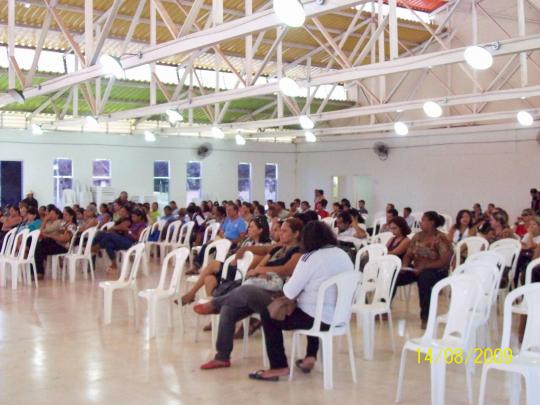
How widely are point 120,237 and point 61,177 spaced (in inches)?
269

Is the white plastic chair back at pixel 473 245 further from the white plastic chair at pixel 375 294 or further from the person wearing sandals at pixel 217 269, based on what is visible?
the person wearing sandals at pixel 217 269

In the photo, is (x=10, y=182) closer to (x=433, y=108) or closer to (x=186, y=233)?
(x=186, y=233)

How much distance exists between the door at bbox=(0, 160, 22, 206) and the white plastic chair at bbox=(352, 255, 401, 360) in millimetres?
11677

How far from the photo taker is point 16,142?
15695 mm

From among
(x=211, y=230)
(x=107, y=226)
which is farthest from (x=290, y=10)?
(x=107, y=226)

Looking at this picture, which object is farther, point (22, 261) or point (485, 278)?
point (22, 261)

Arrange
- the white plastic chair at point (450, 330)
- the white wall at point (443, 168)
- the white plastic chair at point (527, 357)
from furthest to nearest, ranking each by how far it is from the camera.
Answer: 1. the white wall at point (443, 168)
2. the white plastic chair at point (450, 330)
3. the white plastic chair at point (527, 357)

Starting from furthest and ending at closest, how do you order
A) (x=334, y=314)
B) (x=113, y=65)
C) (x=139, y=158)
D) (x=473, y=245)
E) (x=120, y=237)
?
1. (x=139, y=158)
2. (x=120, y=237)
3. (x=473, y=245)
4. (x=113, y=65)
5. (x=334, y=314)

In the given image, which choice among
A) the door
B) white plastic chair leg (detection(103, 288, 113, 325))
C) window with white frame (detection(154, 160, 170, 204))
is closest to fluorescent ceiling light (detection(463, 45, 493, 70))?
white plastic chair leg (detection(103, 288, 113, 325))

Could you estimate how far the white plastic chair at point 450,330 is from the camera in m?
3.96

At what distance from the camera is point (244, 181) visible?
19.8 meters

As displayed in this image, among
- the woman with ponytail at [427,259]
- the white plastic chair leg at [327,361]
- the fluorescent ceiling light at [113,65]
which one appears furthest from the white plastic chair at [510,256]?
the fluorescent ceiling light at [113,65]

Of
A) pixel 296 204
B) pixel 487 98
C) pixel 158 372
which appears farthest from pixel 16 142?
pixel 158 372

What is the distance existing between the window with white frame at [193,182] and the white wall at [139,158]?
0.15 meters
